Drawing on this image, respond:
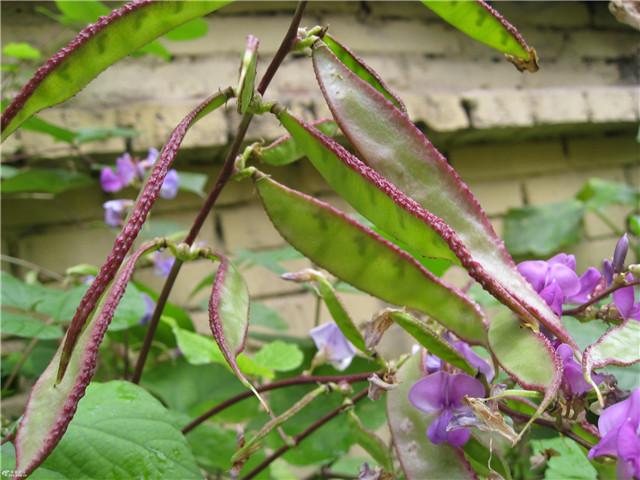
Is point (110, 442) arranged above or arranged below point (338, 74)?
below

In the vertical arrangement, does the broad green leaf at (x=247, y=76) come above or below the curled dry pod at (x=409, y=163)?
above

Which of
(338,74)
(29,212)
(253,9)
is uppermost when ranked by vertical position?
(338,74)

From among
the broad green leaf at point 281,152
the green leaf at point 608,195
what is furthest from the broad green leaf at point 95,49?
the green leaf at point 608,195

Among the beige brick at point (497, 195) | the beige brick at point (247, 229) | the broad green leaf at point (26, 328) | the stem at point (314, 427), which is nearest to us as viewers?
the stem at point (314, 427)

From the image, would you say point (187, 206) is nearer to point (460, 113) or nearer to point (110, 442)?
point (460, 113)

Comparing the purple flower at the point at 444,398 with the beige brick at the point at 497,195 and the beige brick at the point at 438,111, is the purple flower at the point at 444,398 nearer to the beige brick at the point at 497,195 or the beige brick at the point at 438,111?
the beige brick at the point at 438,111

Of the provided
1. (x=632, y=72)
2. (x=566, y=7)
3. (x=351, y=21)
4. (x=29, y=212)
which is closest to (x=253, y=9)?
(x=351, y=21)
